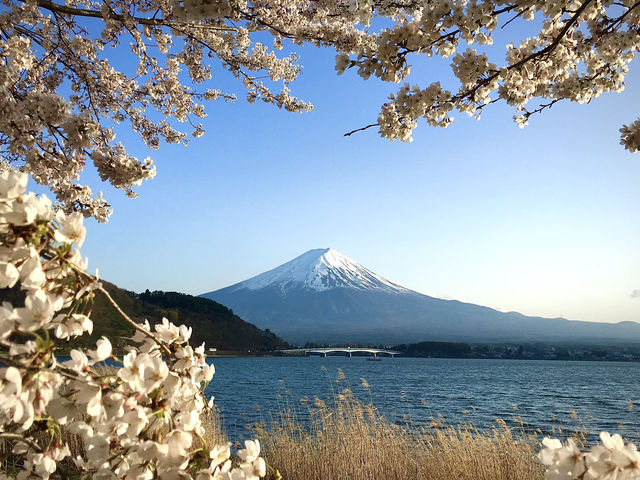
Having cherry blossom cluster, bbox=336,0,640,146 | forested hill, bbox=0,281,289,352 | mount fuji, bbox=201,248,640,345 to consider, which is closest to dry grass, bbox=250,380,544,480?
cherry blossom cluster, bbox=336,0,640,146

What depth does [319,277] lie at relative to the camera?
185m

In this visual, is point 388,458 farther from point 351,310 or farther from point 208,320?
point 351,310

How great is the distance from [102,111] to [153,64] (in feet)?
2.92

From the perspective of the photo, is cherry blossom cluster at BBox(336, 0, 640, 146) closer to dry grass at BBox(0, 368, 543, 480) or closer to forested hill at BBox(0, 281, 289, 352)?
dry grass at BBox(0, 368, 543, 480)

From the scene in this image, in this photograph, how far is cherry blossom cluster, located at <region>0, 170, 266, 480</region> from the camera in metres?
0.97

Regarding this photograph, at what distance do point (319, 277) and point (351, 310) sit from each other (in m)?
21.0

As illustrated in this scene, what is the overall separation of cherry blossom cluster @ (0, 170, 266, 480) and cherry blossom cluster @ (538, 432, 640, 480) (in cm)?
83

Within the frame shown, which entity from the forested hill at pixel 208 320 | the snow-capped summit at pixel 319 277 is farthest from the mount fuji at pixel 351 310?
the forested hill at pixel 208 320

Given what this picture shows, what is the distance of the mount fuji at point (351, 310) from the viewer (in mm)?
159250

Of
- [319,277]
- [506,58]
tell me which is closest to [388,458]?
[506,58]

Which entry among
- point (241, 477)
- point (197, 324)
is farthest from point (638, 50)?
point (197, 324)

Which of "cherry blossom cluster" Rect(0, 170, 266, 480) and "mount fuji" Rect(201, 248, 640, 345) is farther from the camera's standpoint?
"mount fuji" Rect(201, 248, 640, 345)

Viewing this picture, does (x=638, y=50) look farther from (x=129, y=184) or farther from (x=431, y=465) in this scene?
(x=431, y=465)

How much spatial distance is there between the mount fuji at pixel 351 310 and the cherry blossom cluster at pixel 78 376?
147784 millimetres
